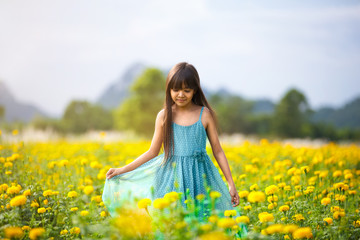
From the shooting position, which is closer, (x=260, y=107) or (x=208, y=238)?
(x=208, y=238)

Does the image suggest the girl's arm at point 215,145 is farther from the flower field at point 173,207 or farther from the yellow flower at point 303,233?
the yellow flower at point 303,233

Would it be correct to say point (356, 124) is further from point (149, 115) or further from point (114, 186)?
point (114, 186)

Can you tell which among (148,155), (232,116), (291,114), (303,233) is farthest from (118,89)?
(303,233)

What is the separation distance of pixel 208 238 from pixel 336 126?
37.8m

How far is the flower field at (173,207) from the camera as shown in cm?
159

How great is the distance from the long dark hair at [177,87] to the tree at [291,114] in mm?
31176

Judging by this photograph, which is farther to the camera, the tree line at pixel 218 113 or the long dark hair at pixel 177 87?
the tree line at pixel 218 113

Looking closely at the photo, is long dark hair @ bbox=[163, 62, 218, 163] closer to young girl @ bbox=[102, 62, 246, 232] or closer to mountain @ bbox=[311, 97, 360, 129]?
young girl @ bbox=[102, 62, 246, 232]

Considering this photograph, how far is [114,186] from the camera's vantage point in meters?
2.69

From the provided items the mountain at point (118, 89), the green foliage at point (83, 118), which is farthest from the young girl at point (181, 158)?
the mountain at point (118, 89)

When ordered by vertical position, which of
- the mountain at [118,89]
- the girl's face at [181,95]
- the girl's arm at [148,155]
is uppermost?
the mountain at [118,89]

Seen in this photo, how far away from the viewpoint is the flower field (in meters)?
1.59

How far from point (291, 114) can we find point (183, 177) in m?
32.1

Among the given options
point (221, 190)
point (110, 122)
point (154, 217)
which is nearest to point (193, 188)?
point (221, 190)
